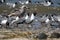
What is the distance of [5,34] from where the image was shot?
9.09 metres

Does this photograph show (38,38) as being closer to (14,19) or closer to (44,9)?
(14,19)

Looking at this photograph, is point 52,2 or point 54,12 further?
point 52,2

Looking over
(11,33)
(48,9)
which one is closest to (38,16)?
(48,9)

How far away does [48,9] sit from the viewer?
13172 mm

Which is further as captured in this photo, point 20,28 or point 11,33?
point 20,28

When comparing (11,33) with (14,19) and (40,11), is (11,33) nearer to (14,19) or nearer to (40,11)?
(14,19)

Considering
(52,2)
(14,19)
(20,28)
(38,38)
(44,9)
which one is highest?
(52,2)

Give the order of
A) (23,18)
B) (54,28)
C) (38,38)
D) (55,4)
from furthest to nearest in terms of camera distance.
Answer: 1. (55,4)
2. (23,18)
3. (54,28)
4. (38,38)

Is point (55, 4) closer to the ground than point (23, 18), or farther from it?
farther from it

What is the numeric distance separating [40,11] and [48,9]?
0.72 metres

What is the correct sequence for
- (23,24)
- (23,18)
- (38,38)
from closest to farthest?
(38,38), (23,24), (23,18)

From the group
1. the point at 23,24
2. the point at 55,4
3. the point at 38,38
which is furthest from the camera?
the point at 55,4

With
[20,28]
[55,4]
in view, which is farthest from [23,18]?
[55,4]

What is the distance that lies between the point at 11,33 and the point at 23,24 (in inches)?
53.7
